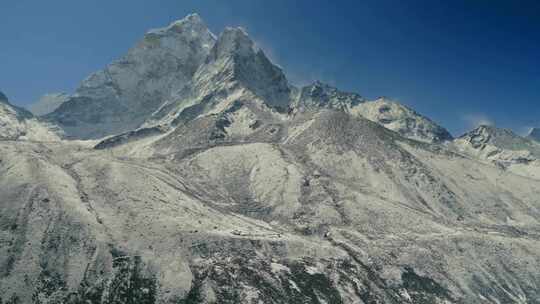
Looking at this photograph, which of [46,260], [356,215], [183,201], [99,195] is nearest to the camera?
[46,260]

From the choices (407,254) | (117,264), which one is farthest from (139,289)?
(407,254)

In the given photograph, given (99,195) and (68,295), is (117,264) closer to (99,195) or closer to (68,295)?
(68,295)

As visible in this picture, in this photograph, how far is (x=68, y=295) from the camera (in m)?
115

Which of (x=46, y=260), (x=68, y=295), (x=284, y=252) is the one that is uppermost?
(x=284, y=252)

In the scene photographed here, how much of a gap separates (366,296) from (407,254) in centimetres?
3495

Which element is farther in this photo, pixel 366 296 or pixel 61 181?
pixel 61 181

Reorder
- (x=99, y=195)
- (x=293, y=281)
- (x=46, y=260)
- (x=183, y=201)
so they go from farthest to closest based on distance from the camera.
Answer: (x=183, y=201) < (x=99, y=195) < (x=293, y=281) < (x=46, y=260)

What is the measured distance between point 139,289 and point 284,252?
152ft

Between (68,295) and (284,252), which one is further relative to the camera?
(284,252)

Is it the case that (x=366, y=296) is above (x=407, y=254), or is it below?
below

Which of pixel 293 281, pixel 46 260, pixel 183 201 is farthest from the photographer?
pixel 183 201

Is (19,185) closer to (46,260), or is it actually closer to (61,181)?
(61,181)

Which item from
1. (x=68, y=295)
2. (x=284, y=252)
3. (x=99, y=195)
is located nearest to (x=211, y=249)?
(x=284, y=252)

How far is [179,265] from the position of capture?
127 meters
